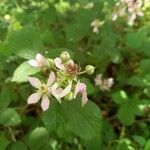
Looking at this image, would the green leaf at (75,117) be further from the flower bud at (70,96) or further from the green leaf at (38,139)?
the green leaf at (38,139)

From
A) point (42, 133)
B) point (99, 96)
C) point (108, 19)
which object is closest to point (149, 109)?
point (99, 96)

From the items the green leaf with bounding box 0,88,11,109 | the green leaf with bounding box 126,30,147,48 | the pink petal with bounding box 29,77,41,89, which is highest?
the green leaf with bounding box 126,30,147,48

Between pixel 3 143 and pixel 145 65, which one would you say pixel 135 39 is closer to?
pixel 145 65

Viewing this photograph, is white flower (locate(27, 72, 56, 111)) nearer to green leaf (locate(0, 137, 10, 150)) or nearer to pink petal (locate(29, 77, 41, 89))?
pink petal (locate(29, 77, 41, 89))

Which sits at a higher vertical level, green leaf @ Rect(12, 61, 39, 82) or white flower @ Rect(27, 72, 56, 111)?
green leaf @ Rect(12, 61, 39, 82)

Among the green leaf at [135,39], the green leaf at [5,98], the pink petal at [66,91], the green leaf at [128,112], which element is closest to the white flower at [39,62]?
the pink petal at [66,91]

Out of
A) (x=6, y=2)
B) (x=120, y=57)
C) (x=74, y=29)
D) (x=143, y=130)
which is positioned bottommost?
(x=143, y=130)

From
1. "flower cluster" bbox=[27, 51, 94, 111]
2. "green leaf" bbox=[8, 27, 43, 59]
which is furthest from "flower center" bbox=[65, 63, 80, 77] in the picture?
"green leaf" bbox=[8, 27, 43, 59]

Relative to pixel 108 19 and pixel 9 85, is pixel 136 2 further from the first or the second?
pixel 9 85
